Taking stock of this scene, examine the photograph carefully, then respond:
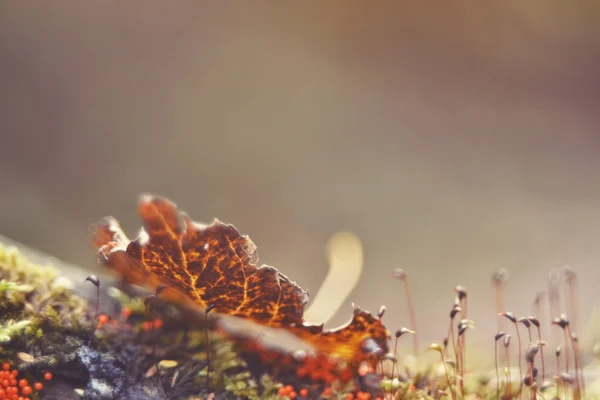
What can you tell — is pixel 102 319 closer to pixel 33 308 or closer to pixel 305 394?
pixel 33 308

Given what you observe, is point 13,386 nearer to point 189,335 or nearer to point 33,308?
point 33,308

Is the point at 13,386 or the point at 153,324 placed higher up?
the point at 153,324

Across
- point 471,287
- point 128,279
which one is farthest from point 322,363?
point 471,287

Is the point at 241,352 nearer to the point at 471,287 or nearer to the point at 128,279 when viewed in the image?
the point at 128,279

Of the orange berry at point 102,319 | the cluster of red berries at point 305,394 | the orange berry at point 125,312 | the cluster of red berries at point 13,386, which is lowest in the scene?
the cluster of red berries at point 13,386

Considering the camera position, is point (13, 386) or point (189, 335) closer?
point (13, 386)

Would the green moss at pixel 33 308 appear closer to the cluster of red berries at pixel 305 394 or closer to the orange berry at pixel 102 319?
the orange berry at pixel 102 319

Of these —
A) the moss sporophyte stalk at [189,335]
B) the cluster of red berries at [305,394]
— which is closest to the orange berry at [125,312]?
the moss sporophyte stalk at [189,335]

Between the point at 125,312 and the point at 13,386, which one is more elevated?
the point at 125,312

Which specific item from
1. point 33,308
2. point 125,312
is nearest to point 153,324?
point 125,312
